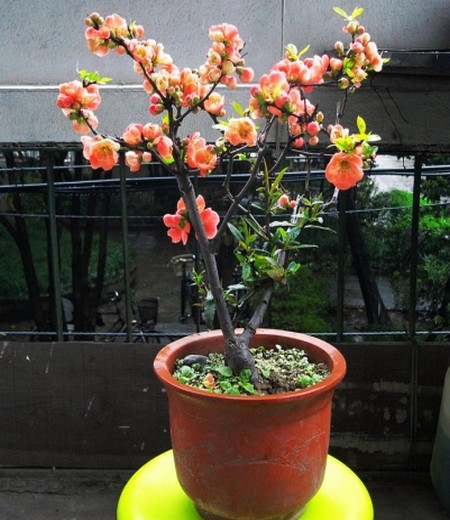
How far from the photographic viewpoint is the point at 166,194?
9.41 meters

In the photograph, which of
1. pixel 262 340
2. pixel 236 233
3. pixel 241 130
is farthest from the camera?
pixel 262 340

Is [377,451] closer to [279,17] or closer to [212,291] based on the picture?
[212,291]

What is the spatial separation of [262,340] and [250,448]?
517mm

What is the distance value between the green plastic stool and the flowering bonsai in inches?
19.2

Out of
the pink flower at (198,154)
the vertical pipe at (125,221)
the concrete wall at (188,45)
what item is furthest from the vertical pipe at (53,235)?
the pink flower at (198,154)

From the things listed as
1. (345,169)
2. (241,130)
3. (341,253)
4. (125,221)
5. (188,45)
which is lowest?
(341,253)

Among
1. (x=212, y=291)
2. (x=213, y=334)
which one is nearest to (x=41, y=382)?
(x=213, y=334)

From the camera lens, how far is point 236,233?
77.9 inches

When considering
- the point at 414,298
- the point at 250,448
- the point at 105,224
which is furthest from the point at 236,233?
the point at 105,224

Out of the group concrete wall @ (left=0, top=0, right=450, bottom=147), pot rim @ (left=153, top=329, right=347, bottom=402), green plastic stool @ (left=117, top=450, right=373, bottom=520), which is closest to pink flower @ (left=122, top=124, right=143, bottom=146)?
pot rim @ (left=153, top=329, right=347, bottom=402)

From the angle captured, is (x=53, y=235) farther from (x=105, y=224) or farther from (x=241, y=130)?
(x=241, y=130)

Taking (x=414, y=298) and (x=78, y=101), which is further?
(x=414, y=298)

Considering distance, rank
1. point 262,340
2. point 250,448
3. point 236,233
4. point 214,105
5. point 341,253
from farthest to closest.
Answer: point 341,253 → point 262,340 → point 236,233 → point 214,105 → point 250,448

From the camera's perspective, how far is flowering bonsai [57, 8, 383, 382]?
1.66 metres
